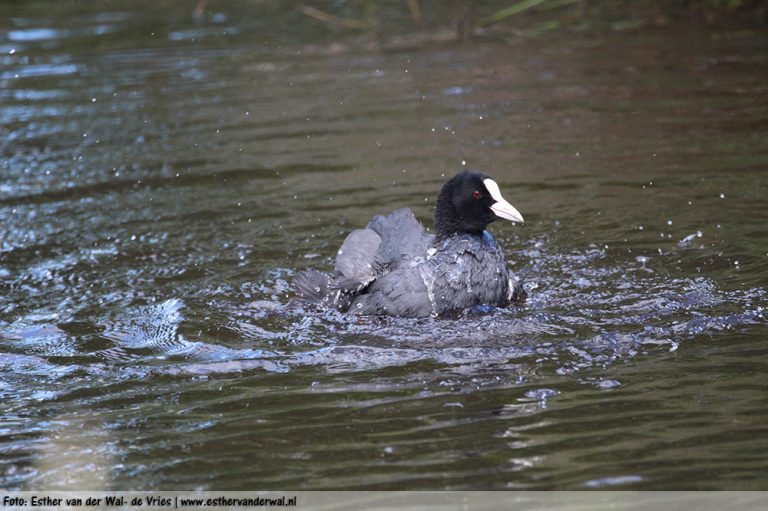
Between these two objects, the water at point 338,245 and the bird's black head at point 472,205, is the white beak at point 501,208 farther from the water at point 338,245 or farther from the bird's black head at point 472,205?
the water at point 338,245

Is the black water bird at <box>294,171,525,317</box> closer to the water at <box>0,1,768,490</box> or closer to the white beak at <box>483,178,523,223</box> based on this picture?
the white beak at <box>483,178,523,223</box>

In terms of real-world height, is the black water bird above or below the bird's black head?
below

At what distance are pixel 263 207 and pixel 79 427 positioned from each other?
3038mm

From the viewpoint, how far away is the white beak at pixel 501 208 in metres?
4.97

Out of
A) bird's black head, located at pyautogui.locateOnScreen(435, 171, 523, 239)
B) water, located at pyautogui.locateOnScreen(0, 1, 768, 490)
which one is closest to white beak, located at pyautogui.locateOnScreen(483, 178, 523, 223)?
bird's black head, located at pyautogui.locateOnScreen(435, 171, 523, 239)

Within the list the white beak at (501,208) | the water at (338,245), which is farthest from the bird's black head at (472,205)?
the water at (338,245)

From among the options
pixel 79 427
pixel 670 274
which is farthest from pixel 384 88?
pixel 79 427

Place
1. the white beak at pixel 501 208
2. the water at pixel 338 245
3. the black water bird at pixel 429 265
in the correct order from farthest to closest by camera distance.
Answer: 1. the white beak at pixel 501 208
2. the black water bird at pixel 429 265
3. the water at pixel 338 245

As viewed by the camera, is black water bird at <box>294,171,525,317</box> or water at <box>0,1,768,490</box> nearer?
water at <box>0,1,768,490</box>

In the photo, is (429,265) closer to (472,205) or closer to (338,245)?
(472,205)

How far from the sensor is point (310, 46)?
10.7 m

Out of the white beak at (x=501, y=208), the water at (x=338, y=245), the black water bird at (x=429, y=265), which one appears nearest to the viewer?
the water at (x=338, y=245)

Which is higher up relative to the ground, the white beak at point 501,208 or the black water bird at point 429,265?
the white beak at point 501,208

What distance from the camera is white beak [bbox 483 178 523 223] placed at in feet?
16.3
